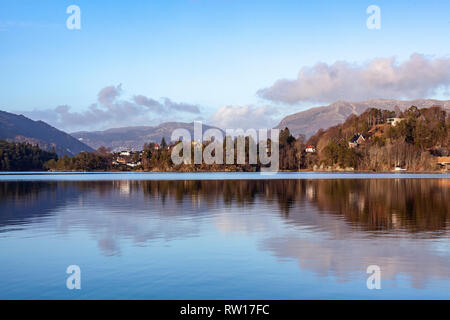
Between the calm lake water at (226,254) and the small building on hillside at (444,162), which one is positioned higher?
the small building on hillside at (444,162)

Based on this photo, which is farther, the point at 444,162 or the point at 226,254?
the point at 444,162

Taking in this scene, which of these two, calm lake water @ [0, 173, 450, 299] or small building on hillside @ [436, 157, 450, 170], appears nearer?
calm lake water @ [0, 173, 450, 299]

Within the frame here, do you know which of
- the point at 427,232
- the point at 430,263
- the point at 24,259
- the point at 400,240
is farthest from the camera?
the point at 427,232

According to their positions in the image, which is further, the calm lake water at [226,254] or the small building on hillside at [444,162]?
the small building on hillside at [444,162]

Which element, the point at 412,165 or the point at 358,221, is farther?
the point at 412,165

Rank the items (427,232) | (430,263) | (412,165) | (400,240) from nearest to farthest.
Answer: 1. (430,263)
2. (400,240)
3. (427,232)
4. (412,165)

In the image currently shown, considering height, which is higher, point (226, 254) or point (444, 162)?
point (444, 162)

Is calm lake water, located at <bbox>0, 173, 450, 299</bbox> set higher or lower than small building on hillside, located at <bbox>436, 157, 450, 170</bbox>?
lower

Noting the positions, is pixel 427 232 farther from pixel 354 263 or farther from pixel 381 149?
pixel 381 149

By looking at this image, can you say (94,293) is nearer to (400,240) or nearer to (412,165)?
(400,240)

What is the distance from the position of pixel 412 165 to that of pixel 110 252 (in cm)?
16965

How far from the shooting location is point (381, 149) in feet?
577
